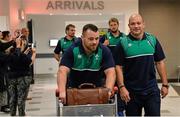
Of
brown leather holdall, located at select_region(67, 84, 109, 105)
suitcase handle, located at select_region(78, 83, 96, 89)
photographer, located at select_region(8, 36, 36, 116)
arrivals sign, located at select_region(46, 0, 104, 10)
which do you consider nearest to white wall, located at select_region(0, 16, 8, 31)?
arrivals sign, located at select_region(46, 0, 104, 10)

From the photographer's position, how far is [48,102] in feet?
28.9

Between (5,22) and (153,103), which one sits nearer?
(153,103)

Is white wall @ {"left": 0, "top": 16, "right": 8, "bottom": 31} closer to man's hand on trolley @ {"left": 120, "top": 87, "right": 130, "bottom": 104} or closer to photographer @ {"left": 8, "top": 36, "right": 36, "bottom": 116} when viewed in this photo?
photographer @ {"left": 8, "top": 36, "right": 36, "bottom": 116}

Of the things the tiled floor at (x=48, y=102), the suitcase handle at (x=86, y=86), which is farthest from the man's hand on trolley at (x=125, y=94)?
the tiled floor at (x=48, y=102)

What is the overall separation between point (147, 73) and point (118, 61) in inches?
12.6

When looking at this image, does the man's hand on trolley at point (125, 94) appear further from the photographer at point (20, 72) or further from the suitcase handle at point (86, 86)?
the photographer at point (20, 72)

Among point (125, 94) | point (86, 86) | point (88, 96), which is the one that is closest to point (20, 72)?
point (125, 94)

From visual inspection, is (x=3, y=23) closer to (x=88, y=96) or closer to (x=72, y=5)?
(x=72, y=5)

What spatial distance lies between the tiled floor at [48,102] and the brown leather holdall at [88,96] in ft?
13.1

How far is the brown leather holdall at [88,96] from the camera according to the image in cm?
328

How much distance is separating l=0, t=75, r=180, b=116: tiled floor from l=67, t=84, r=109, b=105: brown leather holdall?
3.99 metres

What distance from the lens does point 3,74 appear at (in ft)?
24.0

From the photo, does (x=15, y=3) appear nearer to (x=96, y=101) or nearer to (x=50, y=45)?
(x=50, y=45)

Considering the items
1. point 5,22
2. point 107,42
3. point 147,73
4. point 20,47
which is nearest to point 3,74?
point 20,47
